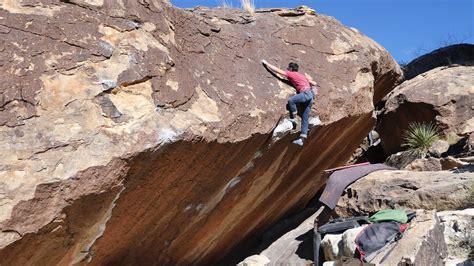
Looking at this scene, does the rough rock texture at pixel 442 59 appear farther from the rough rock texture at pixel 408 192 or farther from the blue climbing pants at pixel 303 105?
the blue climbing pants at pixel 303 105

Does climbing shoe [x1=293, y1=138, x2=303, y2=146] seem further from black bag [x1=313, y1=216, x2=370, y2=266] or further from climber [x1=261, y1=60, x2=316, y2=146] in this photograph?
black bag [x1=313, y1=216, x2=370, y2=266]

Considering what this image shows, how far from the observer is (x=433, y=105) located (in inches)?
404

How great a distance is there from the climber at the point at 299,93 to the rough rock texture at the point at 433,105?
4.79m

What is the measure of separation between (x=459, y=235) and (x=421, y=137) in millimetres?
4383

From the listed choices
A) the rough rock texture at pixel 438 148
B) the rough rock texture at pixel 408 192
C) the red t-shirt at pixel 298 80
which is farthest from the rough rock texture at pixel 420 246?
the rough rock texture at pixel 438 148

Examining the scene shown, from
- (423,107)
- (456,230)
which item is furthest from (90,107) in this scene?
(423,107)

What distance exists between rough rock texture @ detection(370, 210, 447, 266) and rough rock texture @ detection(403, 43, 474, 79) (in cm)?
804

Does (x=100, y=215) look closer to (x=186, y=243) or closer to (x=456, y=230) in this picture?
(x=186, y=243)

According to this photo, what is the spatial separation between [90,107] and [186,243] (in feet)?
6.83

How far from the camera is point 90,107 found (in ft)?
14.3

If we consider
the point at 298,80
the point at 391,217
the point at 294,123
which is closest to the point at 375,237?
the point at 391,217

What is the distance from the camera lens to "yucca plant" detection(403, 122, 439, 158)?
30.9ft

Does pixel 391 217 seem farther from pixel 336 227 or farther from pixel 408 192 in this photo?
pixel 408 192

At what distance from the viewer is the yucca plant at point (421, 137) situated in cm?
941
